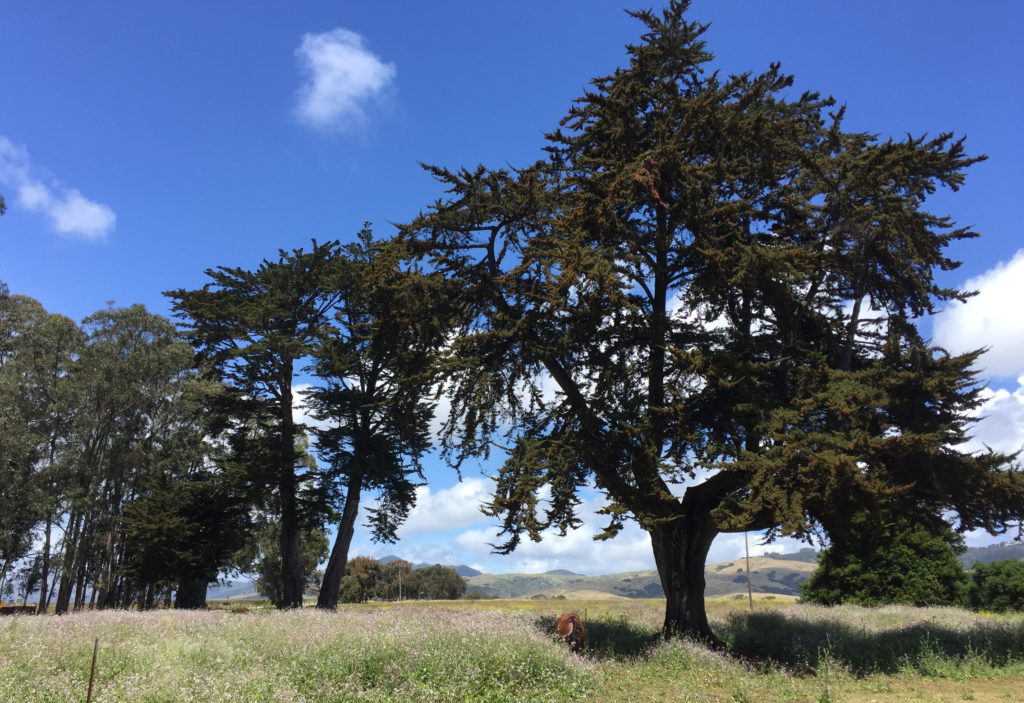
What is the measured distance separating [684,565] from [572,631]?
15.1 ft

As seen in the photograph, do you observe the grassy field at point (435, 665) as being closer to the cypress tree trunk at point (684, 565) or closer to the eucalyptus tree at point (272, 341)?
the cypress tree trunk at point (684, 565)

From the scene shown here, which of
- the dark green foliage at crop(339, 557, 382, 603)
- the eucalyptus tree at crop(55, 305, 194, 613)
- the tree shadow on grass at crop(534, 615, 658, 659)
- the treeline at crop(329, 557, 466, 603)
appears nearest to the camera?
the tree shadow on grass at crop(534, 615, 658, 659)

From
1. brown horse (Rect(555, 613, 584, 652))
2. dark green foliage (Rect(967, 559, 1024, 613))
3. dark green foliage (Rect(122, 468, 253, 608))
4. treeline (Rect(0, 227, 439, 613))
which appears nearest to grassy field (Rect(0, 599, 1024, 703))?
brown horse (Rect(555, 613, 584, 652))

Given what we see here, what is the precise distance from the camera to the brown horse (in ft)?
42.5

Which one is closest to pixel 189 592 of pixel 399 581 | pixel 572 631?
pixel 572 631

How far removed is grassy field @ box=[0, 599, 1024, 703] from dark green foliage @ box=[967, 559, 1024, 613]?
70.7ft

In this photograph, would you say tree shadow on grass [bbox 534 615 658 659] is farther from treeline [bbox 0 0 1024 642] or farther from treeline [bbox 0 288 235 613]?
treeline [bbox 0 288 235 613]

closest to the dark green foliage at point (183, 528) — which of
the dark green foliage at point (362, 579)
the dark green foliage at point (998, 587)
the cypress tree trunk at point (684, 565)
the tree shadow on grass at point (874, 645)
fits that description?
the cypress tree trunk at point (684, 565)

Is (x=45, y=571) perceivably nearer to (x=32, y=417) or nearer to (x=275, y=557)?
(x=32, y=417)

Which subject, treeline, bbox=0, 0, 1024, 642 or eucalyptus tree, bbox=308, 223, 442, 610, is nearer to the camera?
treeline, bbox=0, 0, 1024, 642

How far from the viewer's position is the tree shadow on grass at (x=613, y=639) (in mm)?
13508

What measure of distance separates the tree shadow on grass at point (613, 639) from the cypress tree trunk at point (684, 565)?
36.1 inches

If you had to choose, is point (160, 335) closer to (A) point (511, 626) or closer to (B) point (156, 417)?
(B) point (156, 417)

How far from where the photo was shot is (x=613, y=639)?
15.2 metres
